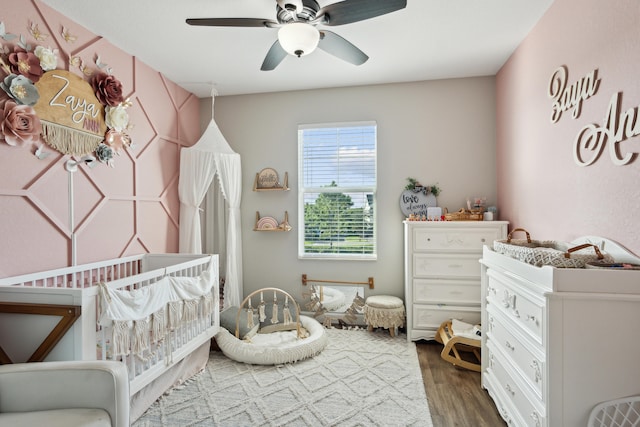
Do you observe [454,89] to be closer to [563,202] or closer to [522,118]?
[522,118]

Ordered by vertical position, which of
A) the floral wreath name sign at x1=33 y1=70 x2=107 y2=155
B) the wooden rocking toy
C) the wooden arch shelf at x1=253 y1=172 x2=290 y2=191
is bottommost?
the wooden rocking toy

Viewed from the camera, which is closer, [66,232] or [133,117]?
[66,232]

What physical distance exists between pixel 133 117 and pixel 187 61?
2.25 feet

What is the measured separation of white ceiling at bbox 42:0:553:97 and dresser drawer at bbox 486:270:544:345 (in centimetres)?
176

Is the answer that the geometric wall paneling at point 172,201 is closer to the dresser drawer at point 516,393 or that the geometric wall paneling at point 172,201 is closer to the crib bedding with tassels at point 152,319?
the crib bedding with tassels at point 152,319

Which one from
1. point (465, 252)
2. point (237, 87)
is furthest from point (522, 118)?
point (237, 87)

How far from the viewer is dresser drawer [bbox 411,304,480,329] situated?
9.69 ft

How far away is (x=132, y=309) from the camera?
1814 mm

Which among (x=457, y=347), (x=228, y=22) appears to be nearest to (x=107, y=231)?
(x=228, y=22)

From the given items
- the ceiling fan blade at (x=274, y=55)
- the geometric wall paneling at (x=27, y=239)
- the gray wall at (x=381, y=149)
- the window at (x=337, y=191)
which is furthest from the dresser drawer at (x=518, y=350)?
the geometric wall paneling at (x=27, y=239)

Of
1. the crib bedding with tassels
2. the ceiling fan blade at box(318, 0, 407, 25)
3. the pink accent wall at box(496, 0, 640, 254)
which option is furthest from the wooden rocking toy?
the ceiling fan blade at box(318, 0, 407, 25)

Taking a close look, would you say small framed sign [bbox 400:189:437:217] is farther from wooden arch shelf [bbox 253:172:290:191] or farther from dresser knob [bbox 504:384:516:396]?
dresser knob [bbox 504:384:516:396]

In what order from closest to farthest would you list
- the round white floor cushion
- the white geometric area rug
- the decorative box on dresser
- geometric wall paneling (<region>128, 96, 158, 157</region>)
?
the decorative box on dresser, the white geometric area rug, the round white floor cushion, geometric wall paneling (<region>128, 96, 158, 157</region>)

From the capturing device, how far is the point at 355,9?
1.71 m
